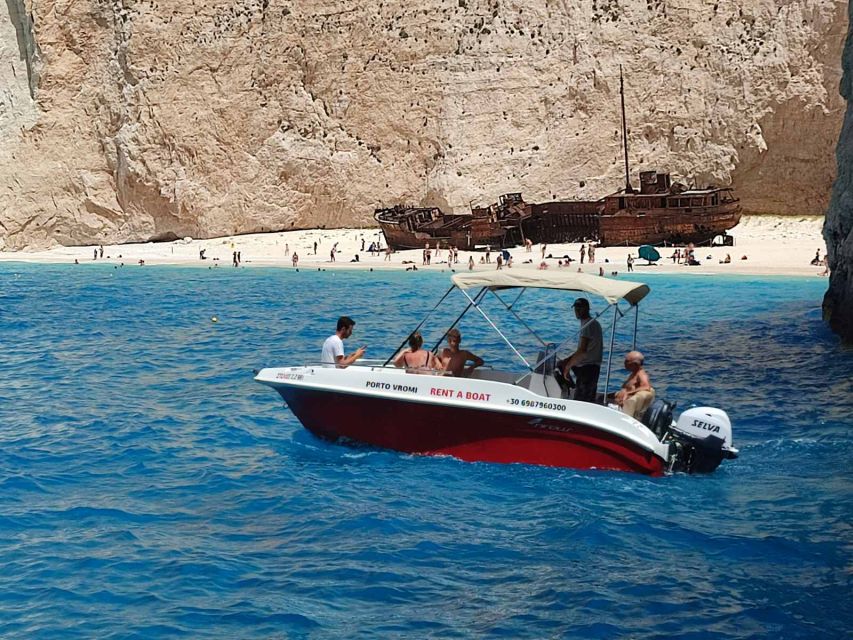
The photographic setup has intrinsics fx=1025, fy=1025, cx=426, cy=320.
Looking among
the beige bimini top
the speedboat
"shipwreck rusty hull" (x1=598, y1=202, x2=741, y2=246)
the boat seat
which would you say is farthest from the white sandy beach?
the speedboat

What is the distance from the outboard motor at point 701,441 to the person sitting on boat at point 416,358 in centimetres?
281

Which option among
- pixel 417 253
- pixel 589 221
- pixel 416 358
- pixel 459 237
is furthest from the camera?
pixel 417 253

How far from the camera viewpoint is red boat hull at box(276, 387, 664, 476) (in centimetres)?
1085

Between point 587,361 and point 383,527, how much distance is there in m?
3.29

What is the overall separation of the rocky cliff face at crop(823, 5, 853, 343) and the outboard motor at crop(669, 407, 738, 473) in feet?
35.2

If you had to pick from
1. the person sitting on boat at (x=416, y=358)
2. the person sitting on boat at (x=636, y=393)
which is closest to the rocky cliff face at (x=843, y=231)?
the person sitting on boat at (x=636, y=393)

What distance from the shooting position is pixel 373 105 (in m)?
60.4

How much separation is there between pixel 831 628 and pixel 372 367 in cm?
608

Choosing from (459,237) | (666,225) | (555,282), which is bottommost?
(555,282)

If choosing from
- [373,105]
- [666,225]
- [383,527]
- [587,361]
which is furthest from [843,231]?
[373,105]

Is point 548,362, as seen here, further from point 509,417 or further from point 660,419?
point 660,419

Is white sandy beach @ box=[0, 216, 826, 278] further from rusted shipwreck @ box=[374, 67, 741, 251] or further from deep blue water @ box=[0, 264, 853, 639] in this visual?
deep blue water @ box=[0, 264, 853, 639]

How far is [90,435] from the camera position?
13680mm

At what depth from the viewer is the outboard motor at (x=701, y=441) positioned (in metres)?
10.8
